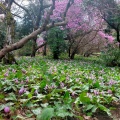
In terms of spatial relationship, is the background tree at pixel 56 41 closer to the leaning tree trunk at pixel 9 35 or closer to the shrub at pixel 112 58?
the shrub at pixel 112 58

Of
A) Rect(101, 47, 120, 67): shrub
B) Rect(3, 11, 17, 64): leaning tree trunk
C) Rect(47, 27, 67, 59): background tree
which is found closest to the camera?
Rect(3, 11, 17, 64): leaning tree trunk

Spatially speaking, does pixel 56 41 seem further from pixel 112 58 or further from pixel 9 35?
pixel 9 35

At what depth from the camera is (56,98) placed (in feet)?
11.2

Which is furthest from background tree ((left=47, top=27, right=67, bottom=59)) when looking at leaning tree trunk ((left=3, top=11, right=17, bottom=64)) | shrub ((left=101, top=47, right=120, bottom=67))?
leaning tree trunk ((left=3, top=11, right=17, bottom=64))

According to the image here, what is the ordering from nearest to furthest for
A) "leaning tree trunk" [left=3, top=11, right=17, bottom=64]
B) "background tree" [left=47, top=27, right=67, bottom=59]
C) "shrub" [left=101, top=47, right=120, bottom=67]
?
"leaning tree trunk" [left=3, top=11, right=17, bottom=64] → "shrub" [left=101, top=47, right=120, bottom=67] → "background tree" [left=47, top=27, right=67, bottom=59]

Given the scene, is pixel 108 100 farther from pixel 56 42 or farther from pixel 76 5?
pixel 56 42

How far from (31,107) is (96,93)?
133cm

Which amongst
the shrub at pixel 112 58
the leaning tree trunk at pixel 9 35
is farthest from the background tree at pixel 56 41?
the leaning tree trunk at pixel 9 35

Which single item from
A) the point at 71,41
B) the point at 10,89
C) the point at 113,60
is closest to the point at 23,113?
the point at 10,89

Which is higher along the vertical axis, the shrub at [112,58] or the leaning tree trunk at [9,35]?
the leaning tree trunk at [9,35]

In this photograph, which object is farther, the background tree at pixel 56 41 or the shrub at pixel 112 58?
the background tree at pixel 56 41

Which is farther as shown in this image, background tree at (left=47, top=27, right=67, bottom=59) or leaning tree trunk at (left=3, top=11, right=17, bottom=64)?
background tree at (left=47, top=27, right=67, bottom=59)

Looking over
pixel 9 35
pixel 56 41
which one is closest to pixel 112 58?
pixel 56 41

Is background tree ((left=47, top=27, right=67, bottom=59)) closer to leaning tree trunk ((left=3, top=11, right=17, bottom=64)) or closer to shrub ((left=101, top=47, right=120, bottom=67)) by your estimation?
shrub ((left=101, top=47, right=120, bottom=67))
